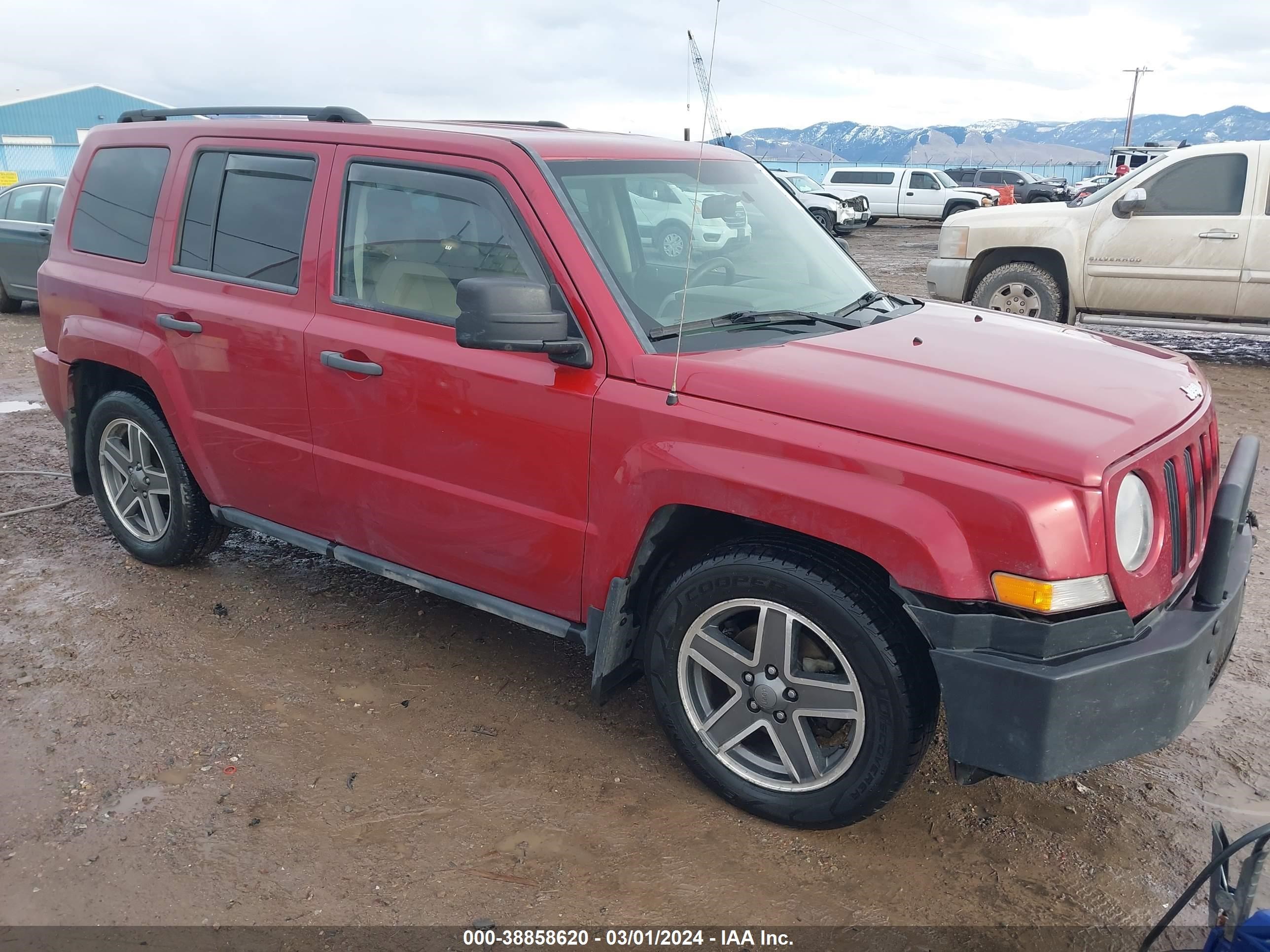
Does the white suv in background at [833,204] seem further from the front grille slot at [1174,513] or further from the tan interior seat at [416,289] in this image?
the front grille slot at [1174,513]

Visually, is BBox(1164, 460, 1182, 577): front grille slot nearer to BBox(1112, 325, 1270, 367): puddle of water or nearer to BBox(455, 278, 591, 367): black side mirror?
BBox(455, 278, 591, 367): black side mirror

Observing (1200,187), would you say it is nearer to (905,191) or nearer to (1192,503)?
(1192,503)

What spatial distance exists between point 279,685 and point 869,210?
29525 mm

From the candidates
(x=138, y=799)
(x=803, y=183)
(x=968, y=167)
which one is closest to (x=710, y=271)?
(x=138, y=799)

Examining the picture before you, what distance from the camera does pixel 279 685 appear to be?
3.79 m

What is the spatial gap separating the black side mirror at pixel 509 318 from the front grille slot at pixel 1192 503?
1.74 m

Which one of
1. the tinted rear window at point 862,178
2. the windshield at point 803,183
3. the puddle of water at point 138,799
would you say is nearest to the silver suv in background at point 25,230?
the puddle of water at point 138,799

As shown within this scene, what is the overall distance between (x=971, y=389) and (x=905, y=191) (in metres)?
30.0

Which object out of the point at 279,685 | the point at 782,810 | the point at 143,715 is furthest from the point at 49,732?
the point at 782,810

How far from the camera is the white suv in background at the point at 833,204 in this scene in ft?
80.2

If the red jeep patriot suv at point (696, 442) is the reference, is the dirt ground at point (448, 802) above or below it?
below

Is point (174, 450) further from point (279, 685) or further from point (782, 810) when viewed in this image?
point (782, 810)

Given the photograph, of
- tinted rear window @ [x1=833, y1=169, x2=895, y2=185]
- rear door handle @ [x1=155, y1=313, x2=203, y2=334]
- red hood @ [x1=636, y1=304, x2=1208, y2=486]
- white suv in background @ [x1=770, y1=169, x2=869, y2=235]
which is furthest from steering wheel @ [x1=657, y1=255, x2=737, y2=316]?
tinted rear window @ [x1=833, y1=169, x2=895, y2=185]

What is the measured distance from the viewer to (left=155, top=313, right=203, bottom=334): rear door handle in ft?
13.0
